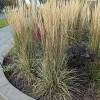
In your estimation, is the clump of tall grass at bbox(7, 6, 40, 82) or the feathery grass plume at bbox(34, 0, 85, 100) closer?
the feathery grass plume at bbox(34, 0, 85, 100)

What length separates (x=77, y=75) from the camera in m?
2.63

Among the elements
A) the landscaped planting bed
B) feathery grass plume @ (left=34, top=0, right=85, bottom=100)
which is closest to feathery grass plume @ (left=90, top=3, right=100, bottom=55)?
the landscaped planting bed

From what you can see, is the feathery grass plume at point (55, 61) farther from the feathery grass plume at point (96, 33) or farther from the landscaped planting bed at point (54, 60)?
the feathery grass plume at point (96, 33)

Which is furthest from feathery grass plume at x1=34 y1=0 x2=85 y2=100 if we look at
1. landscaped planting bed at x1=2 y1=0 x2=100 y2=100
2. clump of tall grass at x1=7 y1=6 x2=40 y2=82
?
clump of tall grass at x1=7 y1=6 x2=40 y2=82

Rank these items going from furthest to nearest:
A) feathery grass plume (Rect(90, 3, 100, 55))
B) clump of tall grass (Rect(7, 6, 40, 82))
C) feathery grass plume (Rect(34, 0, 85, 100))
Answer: clump of tall grass (Rect(7, 6, 40, 82)) → feathery grass plume (Rect(90, 3, 100, 55)) → feathery grass plume (Rect(34, 0, 85, 100))

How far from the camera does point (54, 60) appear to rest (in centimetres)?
229

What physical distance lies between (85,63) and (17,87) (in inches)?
42.0

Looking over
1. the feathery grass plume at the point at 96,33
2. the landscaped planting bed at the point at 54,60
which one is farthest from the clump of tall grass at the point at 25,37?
the feathery grass plume at the point at 96,33

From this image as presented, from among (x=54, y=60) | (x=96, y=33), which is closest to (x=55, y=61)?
Answer: (x=54, y=60)

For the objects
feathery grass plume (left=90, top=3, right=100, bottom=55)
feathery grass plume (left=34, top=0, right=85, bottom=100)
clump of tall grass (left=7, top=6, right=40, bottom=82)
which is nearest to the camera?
feathery grass plume (left=34, top=0, right=85, bottom=100)

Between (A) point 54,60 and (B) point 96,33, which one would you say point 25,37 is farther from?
(B) point 96,33

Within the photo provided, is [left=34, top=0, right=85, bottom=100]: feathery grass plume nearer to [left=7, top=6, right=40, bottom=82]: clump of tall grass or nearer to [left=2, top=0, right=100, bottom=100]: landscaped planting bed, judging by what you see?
[left=2, top=0, right=100, bottom=100]: landscaped planting bed

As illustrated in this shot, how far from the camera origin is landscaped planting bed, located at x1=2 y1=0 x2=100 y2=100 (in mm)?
2271

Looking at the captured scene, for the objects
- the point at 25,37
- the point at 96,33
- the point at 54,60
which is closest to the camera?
the point at 54,60
